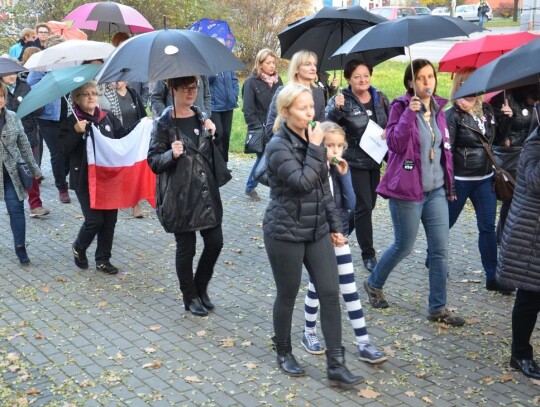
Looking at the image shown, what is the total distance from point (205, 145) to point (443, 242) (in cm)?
201

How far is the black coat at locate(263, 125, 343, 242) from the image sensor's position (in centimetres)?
517

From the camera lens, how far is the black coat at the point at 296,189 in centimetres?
517

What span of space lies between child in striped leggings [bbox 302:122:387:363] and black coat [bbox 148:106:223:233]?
3.77 ft

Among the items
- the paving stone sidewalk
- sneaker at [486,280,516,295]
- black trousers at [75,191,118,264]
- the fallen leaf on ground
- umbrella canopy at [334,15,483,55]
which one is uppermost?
umbrella canopy at [334,15,483,55]

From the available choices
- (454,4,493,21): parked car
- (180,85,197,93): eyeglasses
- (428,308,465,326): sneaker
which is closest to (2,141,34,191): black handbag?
(180,85,197,93): eyeglasses

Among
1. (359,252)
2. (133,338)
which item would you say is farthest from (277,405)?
(359,252)

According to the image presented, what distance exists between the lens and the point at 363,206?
7.78m

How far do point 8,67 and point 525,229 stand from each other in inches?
198

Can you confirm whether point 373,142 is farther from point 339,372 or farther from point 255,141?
point 255,141

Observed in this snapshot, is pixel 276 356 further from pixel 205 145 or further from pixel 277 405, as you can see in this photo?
pixel 205 145

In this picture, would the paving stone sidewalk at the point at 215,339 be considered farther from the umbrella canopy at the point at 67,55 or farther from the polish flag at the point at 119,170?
the umbrella canopy at the point at 67,55

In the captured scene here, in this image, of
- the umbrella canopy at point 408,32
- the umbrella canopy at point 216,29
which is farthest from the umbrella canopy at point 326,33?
the umbrella canopy at point 216,29

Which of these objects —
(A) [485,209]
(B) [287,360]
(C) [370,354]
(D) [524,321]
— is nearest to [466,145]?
(A) [485,209]

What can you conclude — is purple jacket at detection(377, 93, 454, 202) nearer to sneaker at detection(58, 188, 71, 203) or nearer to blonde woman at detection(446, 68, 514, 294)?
blonde woman at detection(446, 68, 514, 294)
